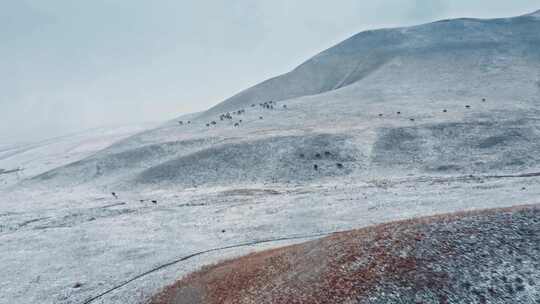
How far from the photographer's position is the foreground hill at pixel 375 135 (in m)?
49.3

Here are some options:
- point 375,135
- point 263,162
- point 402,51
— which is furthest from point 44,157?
point 402,51

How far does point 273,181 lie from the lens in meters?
48.5

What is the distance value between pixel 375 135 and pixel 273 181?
1913 cm

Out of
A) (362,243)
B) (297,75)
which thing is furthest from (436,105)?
(297,75)

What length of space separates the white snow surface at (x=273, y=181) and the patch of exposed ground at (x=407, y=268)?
5915 mm

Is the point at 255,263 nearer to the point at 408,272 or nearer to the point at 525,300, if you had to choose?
the point at 408,272

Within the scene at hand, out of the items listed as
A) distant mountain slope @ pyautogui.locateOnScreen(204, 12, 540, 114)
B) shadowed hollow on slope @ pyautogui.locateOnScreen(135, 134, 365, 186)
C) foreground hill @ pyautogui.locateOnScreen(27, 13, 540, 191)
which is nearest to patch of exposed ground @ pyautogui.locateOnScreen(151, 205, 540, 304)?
foreground hill @ pyautogui.locateOnScreen(27, 13, 540, 191)

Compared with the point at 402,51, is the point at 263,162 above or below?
below

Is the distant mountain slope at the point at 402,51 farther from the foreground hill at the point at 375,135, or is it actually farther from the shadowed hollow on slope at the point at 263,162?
the shadowed hollow on slope at the point at 263,162

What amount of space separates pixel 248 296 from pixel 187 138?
58.7 metres

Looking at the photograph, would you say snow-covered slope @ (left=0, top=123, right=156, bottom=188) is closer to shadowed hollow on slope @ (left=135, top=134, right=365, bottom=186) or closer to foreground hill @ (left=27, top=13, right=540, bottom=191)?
foreground hill @ (left=27, top=13, right=540, bottom=191)

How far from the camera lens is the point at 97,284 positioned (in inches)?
912

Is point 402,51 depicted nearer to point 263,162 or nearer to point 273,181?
point 263,162

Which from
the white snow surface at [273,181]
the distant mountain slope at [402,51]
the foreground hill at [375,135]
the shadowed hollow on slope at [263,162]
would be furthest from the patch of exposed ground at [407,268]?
the distant mountain slope at [402,51]
